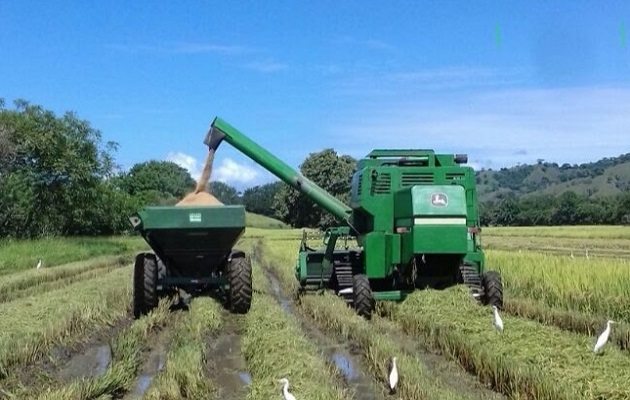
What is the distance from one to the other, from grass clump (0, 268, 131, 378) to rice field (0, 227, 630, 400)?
1.1 inches

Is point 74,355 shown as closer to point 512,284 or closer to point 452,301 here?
point 452,301

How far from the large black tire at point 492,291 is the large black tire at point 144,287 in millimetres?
5570

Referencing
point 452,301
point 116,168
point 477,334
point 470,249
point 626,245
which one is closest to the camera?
point 477,334

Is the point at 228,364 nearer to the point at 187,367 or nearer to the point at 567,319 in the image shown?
the point at 187,367

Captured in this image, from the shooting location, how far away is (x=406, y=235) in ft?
38.6

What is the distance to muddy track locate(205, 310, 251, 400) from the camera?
7.51 m

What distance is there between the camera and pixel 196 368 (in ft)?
25.5

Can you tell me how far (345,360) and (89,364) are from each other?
3.05m

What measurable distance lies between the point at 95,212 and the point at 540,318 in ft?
116

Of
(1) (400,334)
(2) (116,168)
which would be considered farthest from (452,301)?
(2) (116,168)

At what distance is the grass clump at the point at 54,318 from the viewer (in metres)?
9.11

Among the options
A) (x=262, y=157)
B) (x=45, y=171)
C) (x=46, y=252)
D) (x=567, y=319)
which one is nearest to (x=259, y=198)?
(x=45, y=171)

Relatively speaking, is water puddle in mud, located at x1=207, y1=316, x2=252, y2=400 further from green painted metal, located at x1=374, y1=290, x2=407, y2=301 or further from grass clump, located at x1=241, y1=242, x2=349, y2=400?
green painted metal, located at x1=374, y1=290, x2=407, y2=301

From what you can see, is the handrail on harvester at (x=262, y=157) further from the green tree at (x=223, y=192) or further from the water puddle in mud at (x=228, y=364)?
the water puddle in mud at (x=228, y=364)
